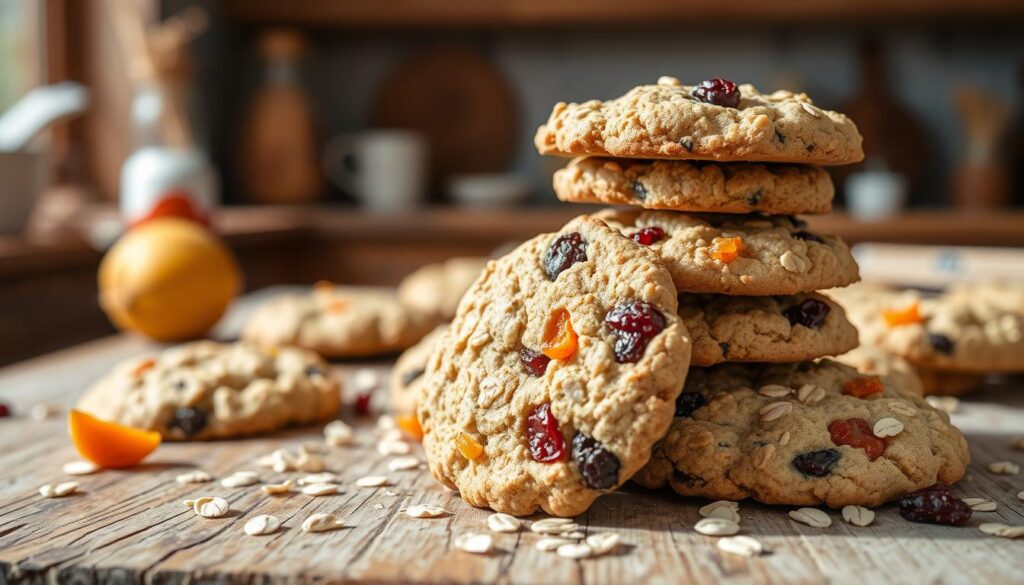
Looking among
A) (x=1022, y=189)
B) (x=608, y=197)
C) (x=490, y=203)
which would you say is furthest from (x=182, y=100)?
(x=1022, y=189)

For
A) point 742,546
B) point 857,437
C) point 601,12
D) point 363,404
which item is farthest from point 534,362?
point 601,12

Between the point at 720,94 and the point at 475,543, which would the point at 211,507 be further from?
the point at 720,94

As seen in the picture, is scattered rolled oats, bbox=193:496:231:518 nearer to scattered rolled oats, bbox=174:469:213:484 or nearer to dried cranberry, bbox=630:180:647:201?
scattered rolled oats, bbox=174:469:213:484

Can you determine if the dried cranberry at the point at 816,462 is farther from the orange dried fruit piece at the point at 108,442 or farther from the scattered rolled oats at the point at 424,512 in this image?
the orange dried fruit piece at the point at 108,442

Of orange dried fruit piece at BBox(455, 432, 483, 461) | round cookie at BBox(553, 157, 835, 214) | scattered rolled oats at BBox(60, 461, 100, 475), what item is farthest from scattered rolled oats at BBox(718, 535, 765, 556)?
scattered rolled oats at BBox(60, 461, 100, 475)

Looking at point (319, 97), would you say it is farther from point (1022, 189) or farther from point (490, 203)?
point (1022, 189)

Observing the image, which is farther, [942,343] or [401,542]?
[942,343]
